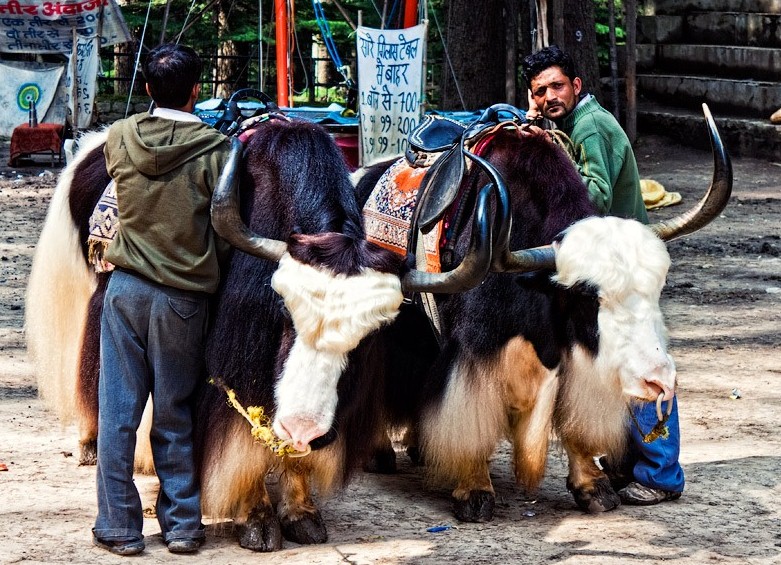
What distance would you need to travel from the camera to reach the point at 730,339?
295 inches

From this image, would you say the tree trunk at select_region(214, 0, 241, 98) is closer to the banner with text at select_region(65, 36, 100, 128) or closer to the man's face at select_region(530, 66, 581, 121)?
the banner with text at select_region(65, 36, 100, 128)

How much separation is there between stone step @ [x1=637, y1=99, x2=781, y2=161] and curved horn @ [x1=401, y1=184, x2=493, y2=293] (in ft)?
35.3

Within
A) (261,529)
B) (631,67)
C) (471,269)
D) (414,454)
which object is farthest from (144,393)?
(631,67)

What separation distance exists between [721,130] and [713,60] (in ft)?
7.00

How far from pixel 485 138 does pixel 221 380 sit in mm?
1476

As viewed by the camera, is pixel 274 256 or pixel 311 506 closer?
pixel 274 256

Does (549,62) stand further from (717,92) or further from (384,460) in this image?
(717,92)

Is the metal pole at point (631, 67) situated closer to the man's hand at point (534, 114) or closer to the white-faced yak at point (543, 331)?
the man's hand at point (534, 114)

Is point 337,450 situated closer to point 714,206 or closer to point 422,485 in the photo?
point 422,485

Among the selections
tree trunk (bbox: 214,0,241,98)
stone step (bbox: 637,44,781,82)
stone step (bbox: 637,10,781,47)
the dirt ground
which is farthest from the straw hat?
tree trunk (bbox: 214,0,241,98)

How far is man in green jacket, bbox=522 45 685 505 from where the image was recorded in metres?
4.72

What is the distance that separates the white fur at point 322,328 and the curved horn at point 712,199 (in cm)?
129

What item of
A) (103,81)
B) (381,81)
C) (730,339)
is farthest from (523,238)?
(103,81)

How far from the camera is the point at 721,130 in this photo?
14.4 meters
